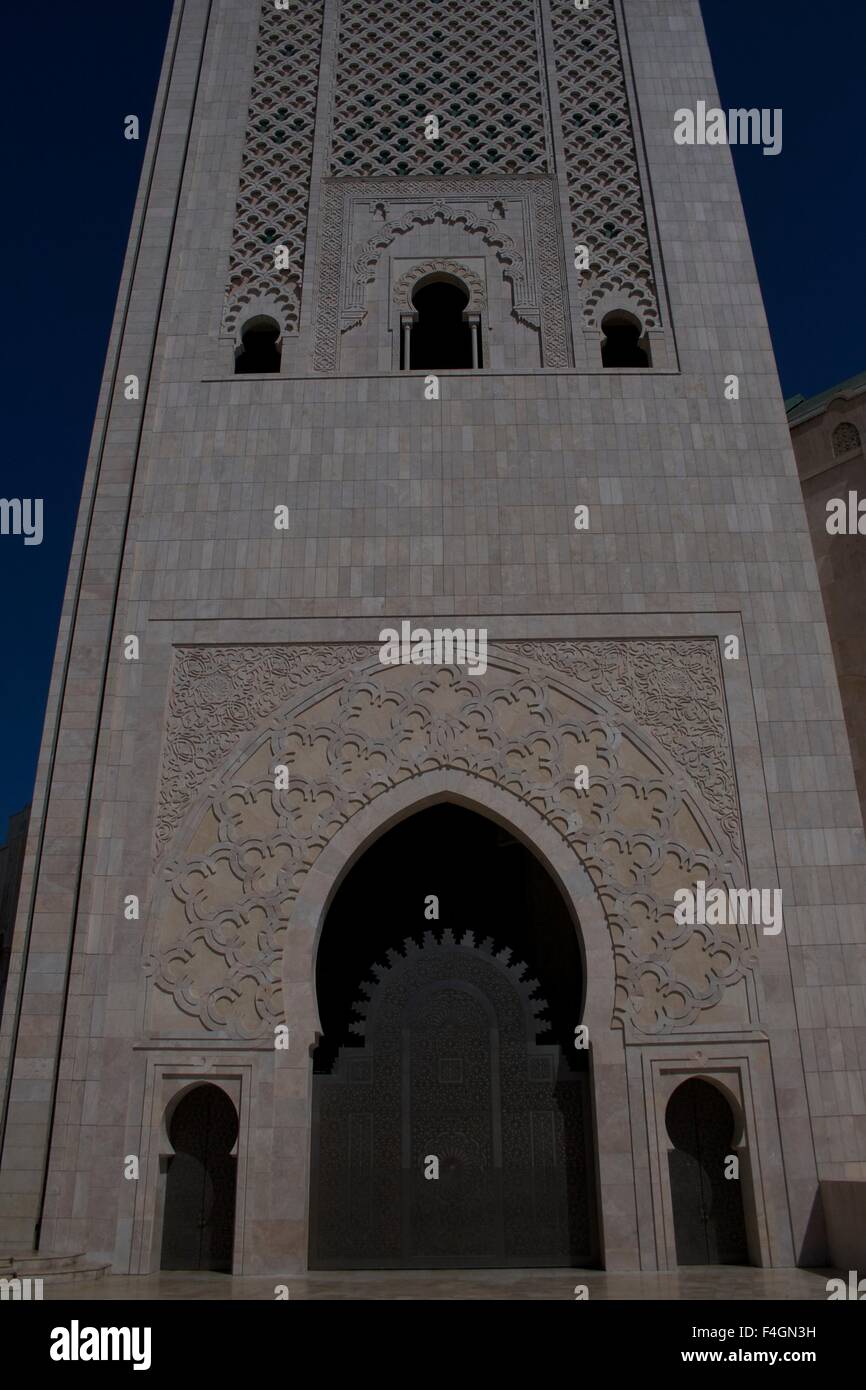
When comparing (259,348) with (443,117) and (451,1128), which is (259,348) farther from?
(451,1128)

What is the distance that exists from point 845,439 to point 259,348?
4.09 m

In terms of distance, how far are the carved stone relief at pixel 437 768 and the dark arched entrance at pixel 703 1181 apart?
405mm

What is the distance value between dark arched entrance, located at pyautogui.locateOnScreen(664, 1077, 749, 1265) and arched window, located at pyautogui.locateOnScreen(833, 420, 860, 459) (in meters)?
4.67

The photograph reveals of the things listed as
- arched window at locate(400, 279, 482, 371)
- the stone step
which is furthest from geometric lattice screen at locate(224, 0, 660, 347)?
the stone step

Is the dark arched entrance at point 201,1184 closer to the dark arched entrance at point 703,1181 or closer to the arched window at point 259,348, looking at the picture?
the dark arched entrance at point 703,1181

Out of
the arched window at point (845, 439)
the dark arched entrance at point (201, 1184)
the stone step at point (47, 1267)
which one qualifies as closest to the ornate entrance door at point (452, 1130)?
the dark arched entrance at point (201, 1184)

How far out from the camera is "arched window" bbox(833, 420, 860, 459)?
7703 mm

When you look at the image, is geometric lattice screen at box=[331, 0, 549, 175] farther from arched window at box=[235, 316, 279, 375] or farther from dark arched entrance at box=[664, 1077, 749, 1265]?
dark arched entrance at box=[664, 1077, 749, 1265]

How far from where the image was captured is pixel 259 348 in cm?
717

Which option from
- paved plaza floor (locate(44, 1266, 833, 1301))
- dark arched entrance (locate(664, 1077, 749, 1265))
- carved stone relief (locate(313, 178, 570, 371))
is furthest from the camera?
carved stone relief (locate(313, 178, 570, 371))

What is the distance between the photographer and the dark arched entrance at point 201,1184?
4.91m
